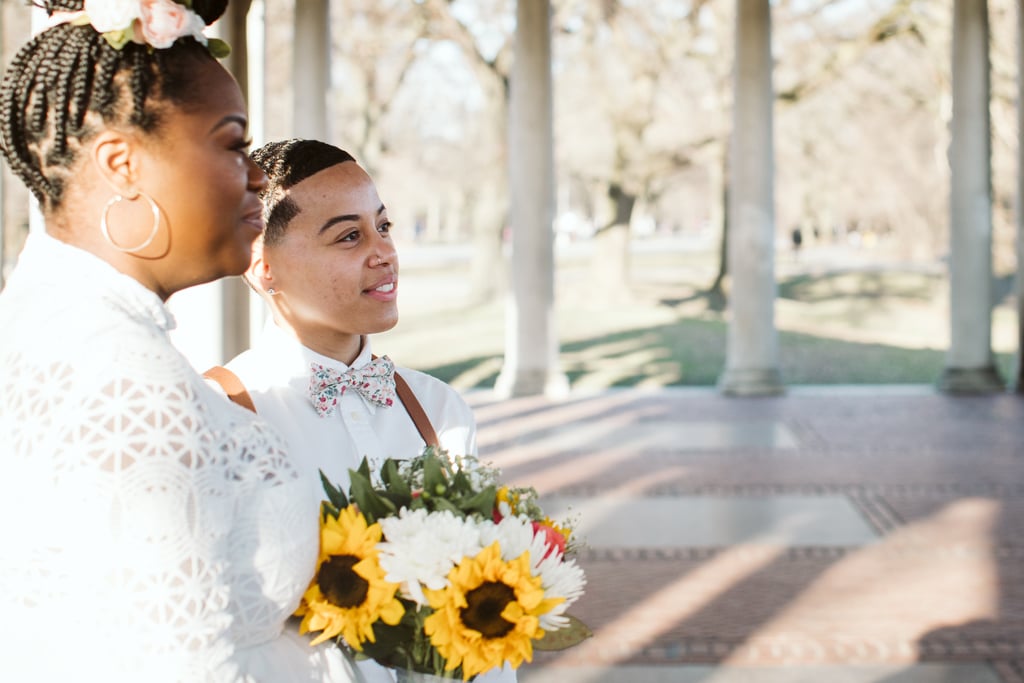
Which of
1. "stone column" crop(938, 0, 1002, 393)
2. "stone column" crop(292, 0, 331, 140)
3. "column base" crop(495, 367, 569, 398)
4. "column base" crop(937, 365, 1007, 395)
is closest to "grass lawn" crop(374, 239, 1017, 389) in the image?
"column base" crop(495, 367, 569, 398)

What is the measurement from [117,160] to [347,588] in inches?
35.8

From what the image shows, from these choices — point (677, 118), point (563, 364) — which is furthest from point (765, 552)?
point (677, 118)

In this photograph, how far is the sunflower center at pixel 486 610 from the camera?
2.38m

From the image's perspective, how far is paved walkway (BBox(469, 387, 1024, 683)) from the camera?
755 centimetres

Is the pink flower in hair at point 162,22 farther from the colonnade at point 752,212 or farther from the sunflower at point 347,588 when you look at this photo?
the colonnade at point 752,212

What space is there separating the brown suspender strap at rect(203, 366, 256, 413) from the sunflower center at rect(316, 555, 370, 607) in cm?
67

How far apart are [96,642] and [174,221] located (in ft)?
2.41

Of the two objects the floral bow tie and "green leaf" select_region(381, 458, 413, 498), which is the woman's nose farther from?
the floral bow tie

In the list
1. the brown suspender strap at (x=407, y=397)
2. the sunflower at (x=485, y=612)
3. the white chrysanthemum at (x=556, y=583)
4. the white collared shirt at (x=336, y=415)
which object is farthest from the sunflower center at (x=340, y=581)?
the brown suspender strap at (x=407, y=397)

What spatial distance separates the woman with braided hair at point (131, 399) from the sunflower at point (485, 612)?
292 mm

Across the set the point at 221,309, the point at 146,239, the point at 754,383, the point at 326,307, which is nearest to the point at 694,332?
the point at 754,383

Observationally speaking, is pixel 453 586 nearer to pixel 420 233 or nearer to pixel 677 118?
pixel 677 118

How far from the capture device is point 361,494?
99.6 inches

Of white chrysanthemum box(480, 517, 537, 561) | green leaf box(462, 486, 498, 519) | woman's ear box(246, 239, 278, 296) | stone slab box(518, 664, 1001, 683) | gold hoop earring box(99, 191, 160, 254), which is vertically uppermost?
gold hoop earring box(99, 191, 160, 254)
